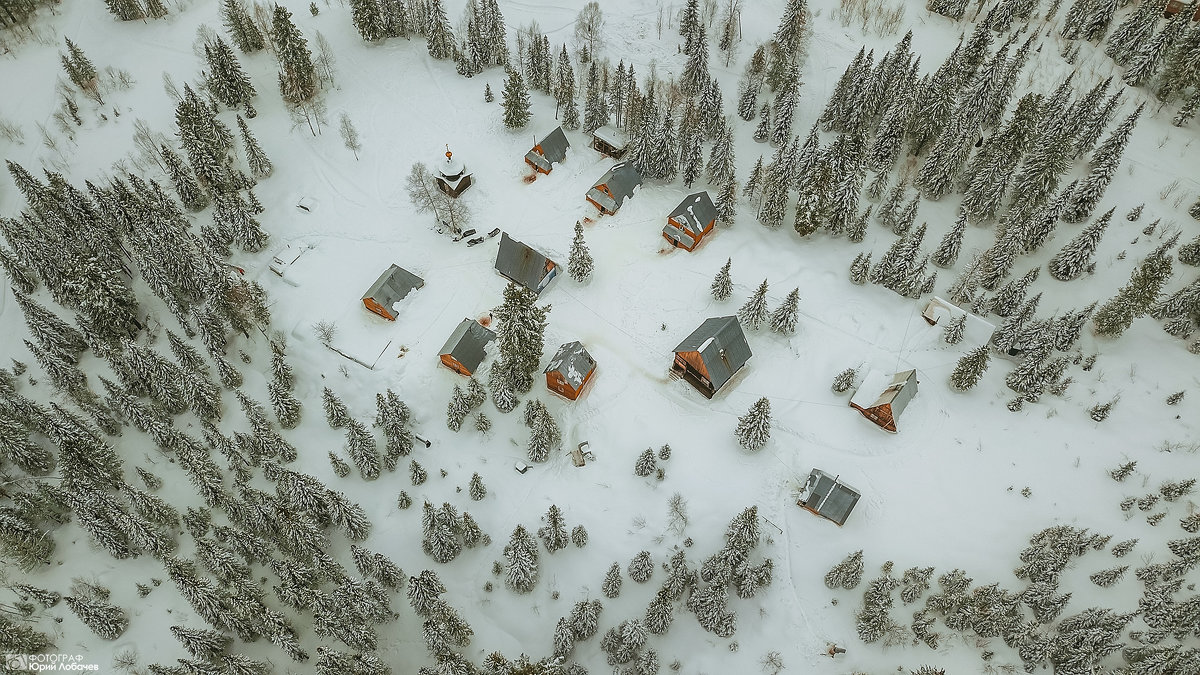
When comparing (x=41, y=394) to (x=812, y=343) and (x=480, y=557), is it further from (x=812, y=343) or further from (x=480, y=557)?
(x=812, y=343)

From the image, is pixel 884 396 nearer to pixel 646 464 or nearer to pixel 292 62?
pixel 646 464

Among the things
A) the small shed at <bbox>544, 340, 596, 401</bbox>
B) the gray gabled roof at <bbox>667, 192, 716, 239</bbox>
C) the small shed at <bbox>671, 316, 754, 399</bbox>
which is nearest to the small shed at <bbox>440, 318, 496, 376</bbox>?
the small shed at <bbox>544, 340, 596, 401</bbox>

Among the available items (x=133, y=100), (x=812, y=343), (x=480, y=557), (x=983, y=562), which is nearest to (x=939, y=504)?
(x=983, y=562)

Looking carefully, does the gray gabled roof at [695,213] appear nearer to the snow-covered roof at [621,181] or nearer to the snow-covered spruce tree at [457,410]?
the snow-covered roof at [621,181]

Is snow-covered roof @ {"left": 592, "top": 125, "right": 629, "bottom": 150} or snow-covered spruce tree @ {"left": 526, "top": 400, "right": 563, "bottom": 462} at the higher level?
snow-covered roof @ {"left": 592, "top": 125, "right": 629, "bottom": 150}

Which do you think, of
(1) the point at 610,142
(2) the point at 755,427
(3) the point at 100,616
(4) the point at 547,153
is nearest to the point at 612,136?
(1) the point at 610,142

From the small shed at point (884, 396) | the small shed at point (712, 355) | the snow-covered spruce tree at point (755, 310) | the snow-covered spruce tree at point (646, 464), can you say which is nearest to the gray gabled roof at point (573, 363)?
the small shed at point (712, 355)

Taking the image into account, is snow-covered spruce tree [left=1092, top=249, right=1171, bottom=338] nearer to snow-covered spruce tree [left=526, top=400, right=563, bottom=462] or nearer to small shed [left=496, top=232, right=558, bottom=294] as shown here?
snow-covered spruce tree [left=526, top=400, right=563, bottom=462]

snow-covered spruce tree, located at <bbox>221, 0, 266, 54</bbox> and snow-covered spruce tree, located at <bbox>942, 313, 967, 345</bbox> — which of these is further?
snow-covered spruce tree, located at <bbox>221, 0, 266, 54</bbox>
